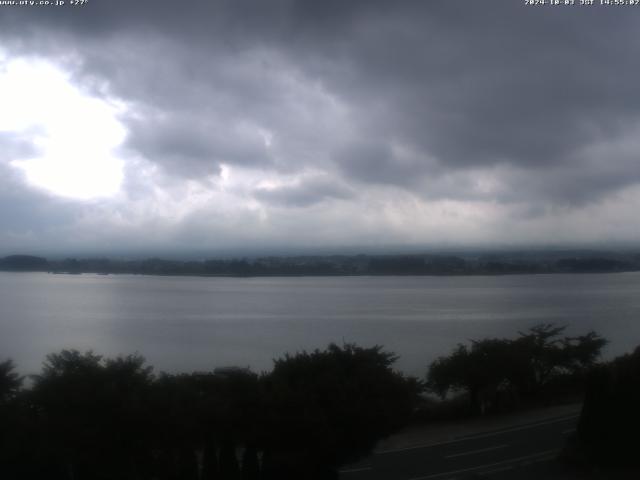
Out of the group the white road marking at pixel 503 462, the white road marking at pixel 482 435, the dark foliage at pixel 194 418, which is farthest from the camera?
the white road marking at pixel 482 435

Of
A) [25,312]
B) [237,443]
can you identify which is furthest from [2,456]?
[25,312]

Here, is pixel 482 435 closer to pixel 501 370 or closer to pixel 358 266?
pixel 501 370

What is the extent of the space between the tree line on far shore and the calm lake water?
12.2 metres

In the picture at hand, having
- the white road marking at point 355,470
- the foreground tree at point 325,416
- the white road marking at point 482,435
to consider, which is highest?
the foreground tree at point 325,416

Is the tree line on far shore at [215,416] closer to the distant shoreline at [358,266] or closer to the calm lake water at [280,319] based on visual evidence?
the calm lake water at [280,319]

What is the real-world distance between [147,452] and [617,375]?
25.4ft

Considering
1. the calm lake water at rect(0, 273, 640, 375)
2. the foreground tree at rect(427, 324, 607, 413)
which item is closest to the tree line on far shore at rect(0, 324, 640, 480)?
the foreground tree at rect(427, 324, 607, 413)

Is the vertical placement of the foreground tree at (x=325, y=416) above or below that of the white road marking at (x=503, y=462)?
above

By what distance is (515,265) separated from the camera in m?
64.8

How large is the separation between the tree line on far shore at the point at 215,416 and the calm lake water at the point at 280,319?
1220cm

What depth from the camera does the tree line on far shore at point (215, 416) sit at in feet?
29.1

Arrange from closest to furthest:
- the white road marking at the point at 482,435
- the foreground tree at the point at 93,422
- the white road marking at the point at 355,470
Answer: the foreground tree at the point at 93,422 < the white road marking at the point at 355,470 < the white road marking at the point at 482,435

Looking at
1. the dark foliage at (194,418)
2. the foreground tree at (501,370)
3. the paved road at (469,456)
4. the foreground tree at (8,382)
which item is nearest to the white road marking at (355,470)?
the paved road at (469,456)

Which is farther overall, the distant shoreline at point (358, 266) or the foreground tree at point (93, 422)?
the distant shoreline at point (358, 266)
